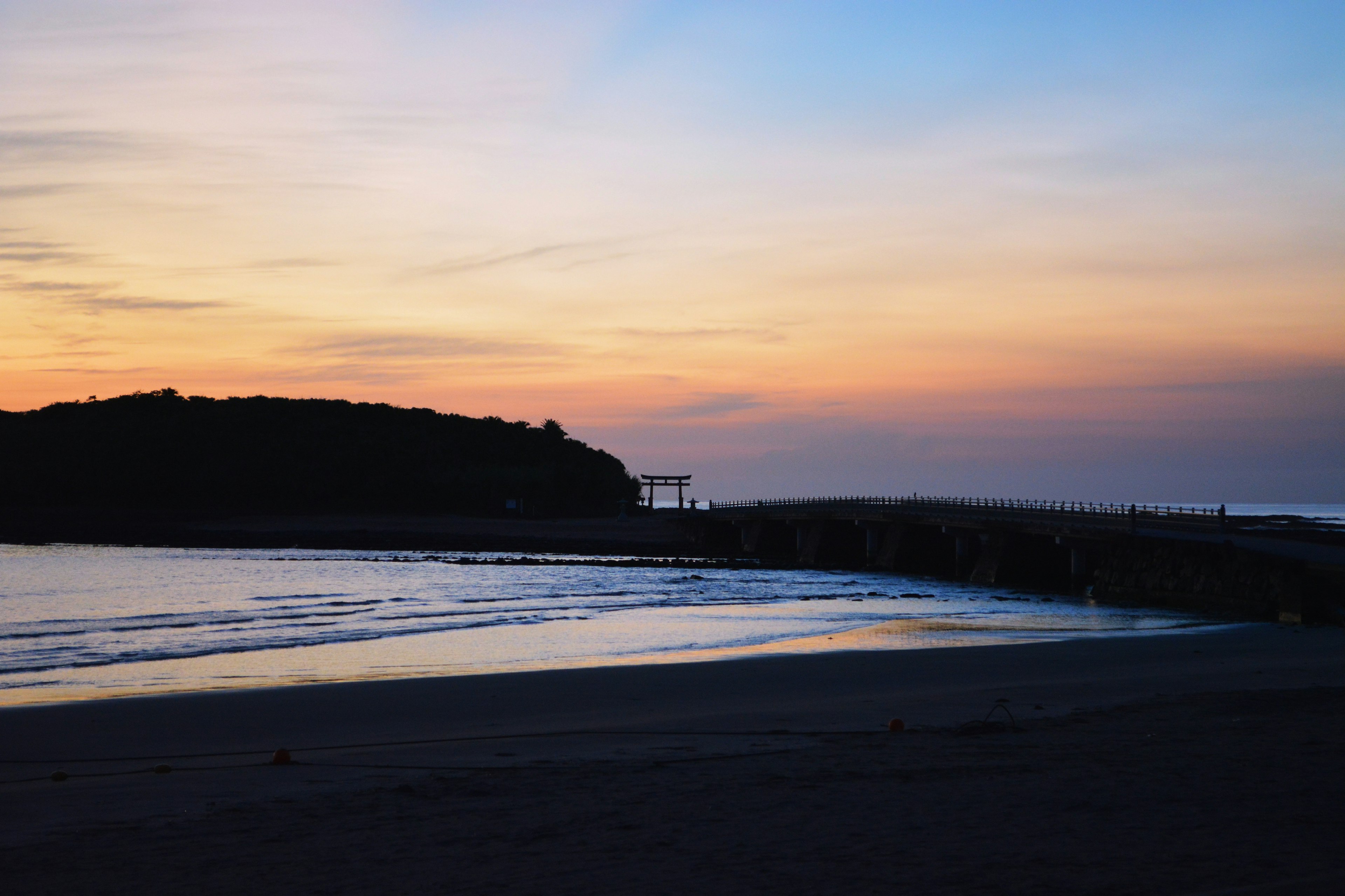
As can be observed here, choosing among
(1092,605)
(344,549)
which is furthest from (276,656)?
(344,549)

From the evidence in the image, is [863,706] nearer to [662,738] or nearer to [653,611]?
[662,738]

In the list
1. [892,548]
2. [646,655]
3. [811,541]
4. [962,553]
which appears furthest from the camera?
[811,541]

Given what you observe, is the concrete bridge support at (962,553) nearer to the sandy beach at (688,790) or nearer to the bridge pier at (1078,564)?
the bridge pier at (1078,564)

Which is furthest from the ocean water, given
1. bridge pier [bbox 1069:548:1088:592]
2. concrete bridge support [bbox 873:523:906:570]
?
concrete bridge support [bbox 873:523:906:570]

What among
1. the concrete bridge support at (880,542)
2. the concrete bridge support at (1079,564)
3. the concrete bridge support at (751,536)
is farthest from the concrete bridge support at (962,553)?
the concrete bridge support at (751,536)

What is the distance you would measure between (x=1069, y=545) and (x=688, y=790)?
40.6 meters

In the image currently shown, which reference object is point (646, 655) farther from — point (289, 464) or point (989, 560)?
point (289, 464)

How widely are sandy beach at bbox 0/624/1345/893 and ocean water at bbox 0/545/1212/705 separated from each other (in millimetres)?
4906

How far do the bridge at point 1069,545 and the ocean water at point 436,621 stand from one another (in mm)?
1853

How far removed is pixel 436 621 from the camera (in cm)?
2941

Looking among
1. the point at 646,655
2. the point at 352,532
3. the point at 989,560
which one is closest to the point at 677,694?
the point at 646,655

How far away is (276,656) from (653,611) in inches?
541

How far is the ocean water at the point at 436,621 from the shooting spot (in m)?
20.4

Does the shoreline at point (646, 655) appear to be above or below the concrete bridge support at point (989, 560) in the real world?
below
